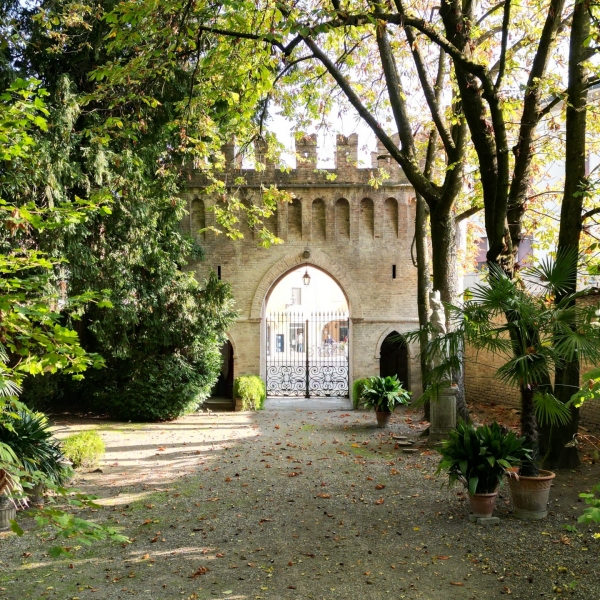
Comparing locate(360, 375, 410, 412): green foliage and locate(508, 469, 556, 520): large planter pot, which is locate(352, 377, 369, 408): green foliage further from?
locate(508, 469, 556, 520): large planter pot

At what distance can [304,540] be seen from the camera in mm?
6102

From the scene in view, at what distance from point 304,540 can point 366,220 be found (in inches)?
537

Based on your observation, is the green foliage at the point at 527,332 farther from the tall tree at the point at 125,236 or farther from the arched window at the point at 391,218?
the arched window at the point at 391,218

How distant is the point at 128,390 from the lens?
49.2ft

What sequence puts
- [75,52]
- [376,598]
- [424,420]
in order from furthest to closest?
1. [424,420]
2. [75,52]
3. [376,598]

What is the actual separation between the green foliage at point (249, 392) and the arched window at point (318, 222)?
15.9 feet

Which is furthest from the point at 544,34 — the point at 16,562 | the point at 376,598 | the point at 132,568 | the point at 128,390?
the point at 128,390

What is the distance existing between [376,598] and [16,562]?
3285 millimetres

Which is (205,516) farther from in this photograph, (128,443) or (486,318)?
(128,443)

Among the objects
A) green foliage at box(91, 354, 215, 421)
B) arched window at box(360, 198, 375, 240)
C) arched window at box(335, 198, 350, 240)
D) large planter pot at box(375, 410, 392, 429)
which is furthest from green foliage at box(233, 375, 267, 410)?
arched window at box(360, 198, 375, 240)

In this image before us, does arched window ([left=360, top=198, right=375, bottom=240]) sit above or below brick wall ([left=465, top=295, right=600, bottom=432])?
above

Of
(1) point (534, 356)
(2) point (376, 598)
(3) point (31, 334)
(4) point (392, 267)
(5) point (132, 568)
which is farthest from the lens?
(4) point (392, 267)

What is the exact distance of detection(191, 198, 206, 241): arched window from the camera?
18516 mm

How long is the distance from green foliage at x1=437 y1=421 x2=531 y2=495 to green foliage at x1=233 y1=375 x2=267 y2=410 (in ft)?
35.5
